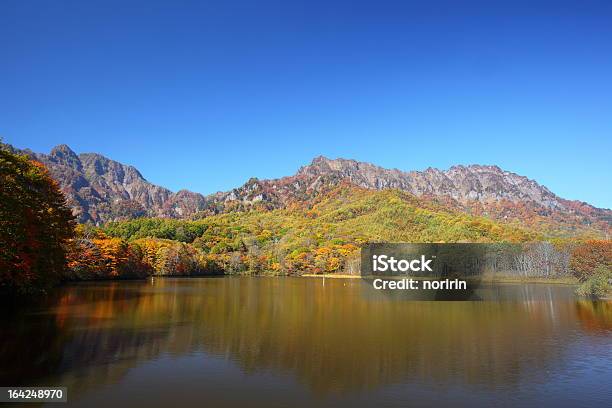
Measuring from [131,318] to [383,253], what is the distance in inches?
3592

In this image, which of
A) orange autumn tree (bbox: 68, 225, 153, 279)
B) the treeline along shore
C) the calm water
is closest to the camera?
the calm water

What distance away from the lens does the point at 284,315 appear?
37.5 meters

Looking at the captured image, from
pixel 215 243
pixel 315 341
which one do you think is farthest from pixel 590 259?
pixel 215 243

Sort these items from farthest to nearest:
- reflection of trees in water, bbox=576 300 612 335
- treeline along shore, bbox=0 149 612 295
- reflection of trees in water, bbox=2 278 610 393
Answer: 1. treeline along shore, bbox=0 149 612 295
2. reflection of trees in water, bbox=576 300 612 335
3. reflection of trees in water, bbox=2 278 610 393

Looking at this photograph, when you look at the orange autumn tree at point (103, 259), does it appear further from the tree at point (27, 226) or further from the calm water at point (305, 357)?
the calm water at point (305, 357)

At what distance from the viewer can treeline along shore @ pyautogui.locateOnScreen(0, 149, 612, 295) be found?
122 feet

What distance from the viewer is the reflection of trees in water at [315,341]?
19.0m

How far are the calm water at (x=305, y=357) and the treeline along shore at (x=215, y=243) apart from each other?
20.9 ft

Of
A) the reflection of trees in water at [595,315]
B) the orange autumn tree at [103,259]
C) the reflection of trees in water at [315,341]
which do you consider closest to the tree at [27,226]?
the reflection of trees in water at [315,341]

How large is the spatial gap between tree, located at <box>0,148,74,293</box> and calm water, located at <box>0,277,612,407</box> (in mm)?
3636

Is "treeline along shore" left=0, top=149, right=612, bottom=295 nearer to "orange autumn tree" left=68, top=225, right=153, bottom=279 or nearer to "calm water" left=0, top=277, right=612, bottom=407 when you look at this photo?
"orange autumn tree" left=68, top=225, right=153, bottom=279

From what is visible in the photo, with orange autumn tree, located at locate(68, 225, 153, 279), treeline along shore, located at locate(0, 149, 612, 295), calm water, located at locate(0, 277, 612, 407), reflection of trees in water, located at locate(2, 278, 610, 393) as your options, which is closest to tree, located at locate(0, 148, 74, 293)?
treeline along shore, located at locate(0, 149, 612, 295)

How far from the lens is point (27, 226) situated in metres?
36.9

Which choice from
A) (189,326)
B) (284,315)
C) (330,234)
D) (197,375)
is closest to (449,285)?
(284,315)
